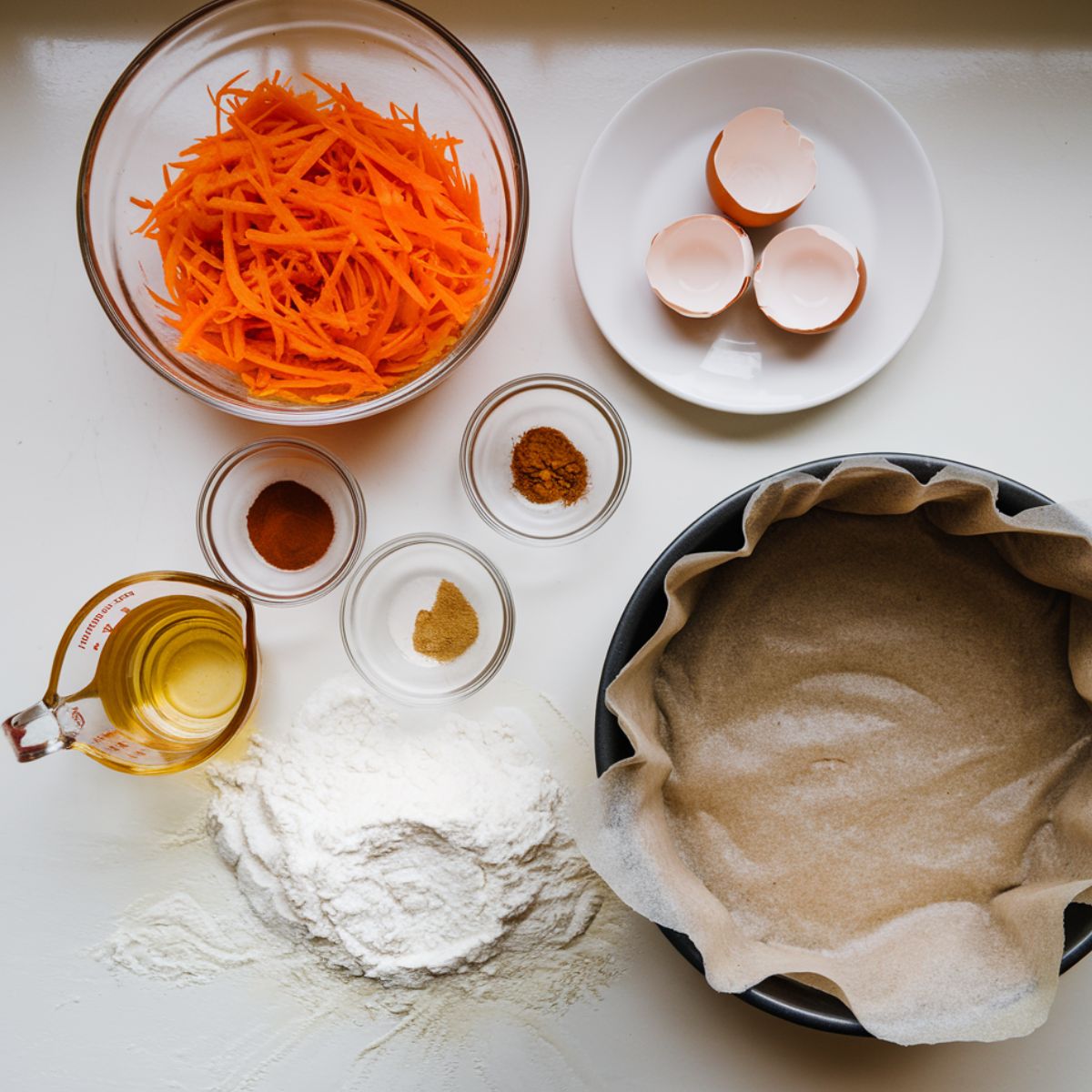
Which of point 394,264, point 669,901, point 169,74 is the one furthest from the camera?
point 169,74

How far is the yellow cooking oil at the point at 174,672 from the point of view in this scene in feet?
3.45

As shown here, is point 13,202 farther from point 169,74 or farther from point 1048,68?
point 1048,68

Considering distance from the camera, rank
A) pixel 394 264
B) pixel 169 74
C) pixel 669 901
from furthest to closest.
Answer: pixel 169 74 < pixel 394 264 < pixel 669 901

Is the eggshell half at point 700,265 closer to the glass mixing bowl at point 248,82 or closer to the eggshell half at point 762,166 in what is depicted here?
the eggshell half at point 762,166

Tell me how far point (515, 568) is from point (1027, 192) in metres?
0.76

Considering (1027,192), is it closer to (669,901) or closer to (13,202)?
(669,901)

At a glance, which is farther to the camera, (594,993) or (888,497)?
(594,993)

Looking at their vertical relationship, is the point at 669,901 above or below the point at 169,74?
below

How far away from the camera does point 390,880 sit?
1.03 meters

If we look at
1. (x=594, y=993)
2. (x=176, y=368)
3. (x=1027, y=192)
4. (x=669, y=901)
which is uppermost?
(x=176, y=368)

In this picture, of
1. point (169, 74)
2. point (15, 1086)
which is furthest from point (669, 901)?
point (169, 74)

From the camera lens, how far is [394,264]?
0.96 metres

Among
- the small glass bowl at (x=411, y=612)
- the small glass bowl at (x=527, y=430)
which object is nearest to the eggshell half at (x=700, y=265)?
the small glass bowl at (x=527, y=430)

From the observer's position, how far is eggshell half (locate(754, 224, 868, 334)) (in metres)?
1.04
